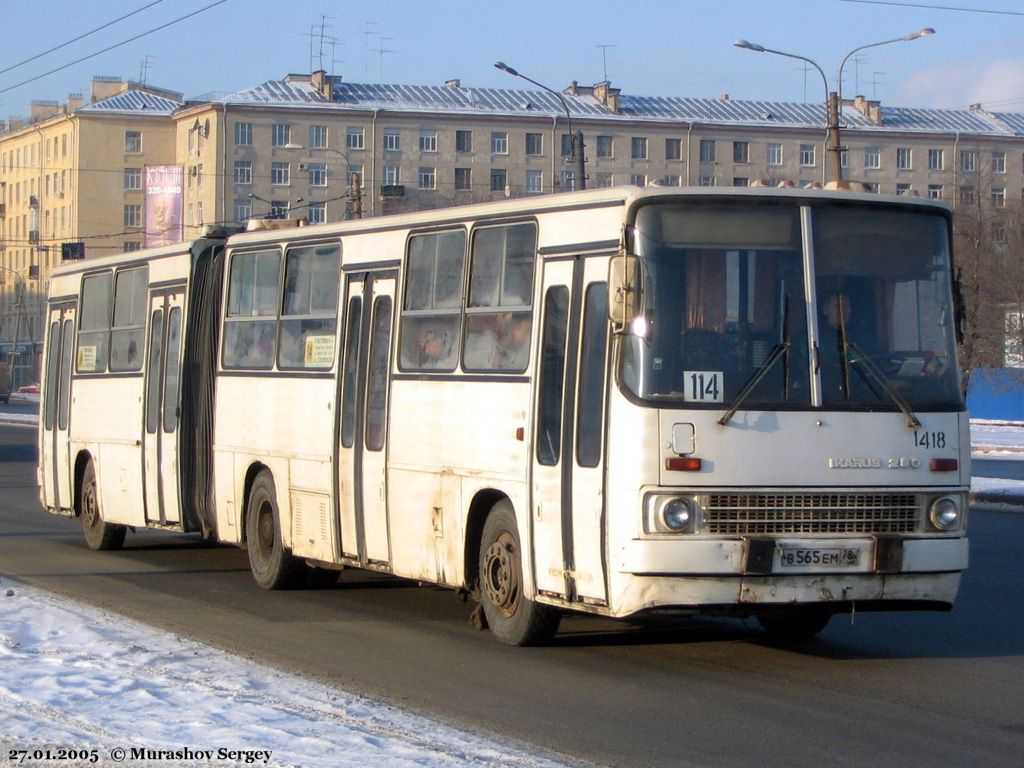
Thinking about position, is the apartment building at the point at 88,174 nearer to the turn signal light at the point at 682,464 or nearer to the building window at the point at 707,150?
the building window at the point at 707,150

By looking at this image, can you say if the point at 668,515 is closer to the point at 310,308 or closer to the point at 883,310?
the point at 883,310

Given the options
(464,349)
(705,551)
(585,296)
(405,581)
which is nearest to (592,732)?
(705,551)

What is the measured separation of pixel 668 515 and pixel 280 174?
97.2 metres

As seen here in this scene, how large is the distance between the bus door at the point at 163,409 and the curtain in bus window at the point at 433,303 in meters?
4.34

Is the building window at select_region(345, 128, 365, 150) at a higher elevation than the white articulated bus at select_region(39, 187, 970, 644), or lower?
higher

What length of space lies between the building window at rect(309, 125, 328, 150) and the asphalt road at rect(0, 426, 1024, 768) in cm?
8971

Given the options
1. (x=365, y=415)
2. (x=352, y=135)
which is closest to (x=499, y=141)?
(x=352, y=135)

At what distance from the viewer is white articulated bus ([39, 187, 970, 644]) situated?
9.41 metres

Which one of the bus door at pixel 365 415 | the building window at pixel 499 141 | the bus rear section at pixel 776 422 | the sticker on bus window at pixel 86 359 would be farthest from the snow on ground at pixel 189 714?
the building window at pixel 499 141

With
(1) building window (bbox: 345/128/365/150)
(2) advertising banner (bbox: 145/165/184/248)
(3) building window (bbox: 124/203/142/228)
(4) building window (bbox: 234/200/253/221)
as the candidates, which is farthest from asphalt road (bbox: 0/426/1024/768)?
(3) building window (bbox: 124/203/142/228)

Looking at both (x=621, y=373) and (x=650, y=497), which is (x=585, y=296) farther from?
(x=650, y=497)

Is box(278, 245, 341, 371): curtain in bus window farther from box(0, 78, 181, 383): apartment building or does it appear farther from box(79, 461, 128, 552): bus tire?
box(0, 78, 181, 383): apartment building

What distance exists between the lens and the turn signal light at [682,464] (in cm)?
934

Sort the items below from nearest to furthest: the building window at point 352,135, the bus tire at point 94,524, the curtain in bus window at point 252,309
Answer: the curtain in bus window at point 252,309 < the bus tire at point 94,524 < the building window at point 352,135
